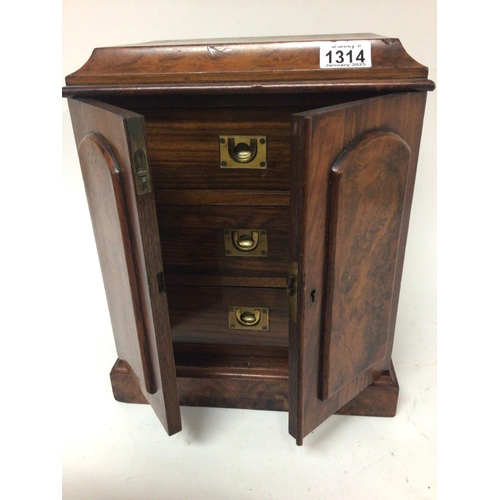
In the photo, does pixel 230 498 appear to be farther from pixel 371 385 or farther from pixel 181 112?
pixel 181 112

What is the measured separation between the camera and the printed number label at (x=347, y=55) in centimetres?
93

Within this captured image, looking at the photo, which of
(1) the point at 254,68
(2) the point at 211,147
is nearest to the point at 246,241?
(2) the point at 211,147

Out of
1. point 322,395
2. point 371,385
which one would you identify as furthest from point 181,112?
point 371,385

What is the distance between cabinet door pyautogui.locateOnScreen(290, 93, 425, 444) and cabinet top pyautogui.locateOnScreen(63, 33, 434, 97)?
0.08 metres

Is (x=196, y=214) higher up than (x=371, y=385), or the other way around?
(x=196, y=214)

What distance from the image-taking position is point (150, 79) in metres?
0.97

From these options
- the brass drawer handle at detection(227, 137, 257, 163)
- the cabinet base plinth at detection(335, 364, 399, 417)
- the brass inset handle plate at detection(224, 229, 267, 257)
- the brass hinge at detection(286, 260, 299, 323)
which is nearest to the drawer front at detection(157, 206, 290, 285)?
the brass inset handle plate at detection(224, 229, 267, 257)

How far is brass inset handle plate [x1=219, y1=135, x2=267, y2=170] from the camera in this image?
38.6 inches

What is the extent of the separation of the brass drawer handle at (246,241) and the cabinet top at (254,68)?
0.30 metres

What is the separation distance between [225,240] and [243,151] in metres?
0.20

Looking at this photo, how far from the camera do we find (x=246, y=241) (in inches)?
42.6

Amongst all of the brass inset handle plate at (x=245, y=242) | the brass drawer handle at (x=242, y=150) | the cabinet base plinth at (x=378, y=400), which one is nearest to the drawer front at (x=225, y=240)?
the brass inset handle plate at (x=245, y=242)

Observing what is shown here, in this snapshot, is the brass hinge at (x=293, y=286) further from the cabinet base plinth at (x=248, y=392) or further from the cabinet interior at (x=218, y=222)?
the cabinet base plinth at (x=248, y=392)

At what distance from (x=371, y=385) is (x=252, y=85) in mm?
701
